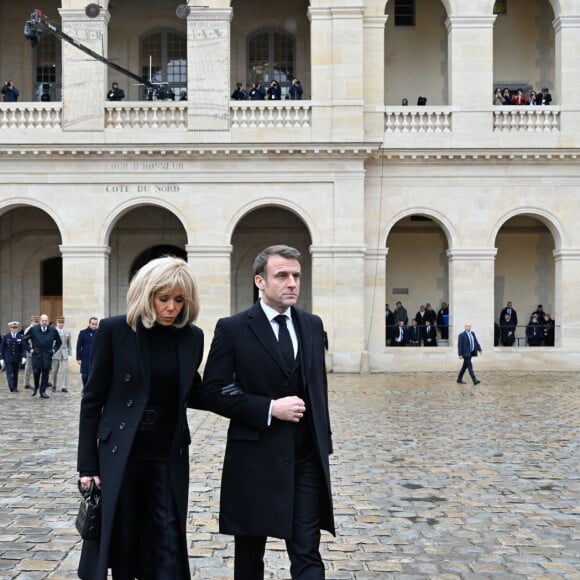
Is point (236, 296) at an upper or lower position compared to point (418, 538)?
upper

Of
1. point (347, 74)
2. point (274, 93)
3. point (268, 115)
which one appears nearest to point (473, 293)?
point (347, 74)

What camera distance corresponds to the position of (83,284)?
1066 inches

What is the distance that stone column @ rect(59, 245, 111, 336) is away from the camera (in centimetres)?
2694

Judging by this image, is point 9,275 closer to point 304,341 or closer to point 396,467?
point 396,467

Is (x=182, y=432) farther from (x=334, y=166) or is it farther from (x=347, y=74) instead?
(x=347, y=74)

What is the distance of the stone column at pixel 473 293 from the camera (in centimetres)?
2769

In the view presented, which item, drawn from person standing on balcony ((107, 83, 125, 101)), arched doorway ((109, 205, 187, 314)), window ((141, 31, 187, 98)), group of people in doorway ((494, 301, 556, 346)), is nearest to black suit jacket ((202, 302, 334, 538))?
person standing on balcony ((107, 83, 125, 101))

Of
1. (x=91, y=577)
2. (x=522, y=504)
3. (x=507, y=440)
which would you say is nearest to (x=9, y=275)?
(x=507, y=440)

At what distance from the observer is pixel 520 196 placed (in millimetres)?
28047

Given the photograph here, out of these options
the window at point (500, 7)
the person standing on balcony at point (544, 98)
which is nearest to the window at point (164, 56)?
the window at point (500, 7)

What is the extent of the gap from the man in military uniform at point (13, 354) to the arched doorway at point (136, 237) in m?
10.1

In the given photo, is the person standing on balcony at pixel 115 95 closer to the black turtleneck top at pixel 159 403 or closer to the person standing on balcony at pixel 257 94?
the person standing on balcony at pixel 257 94

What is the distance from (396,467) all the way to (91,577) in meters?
6.33

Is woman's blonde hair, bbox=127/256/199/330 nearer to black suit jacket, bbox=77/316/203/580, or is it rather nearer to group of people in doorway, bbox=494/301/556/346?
black suit jacket, bbox=77/316/203/580
